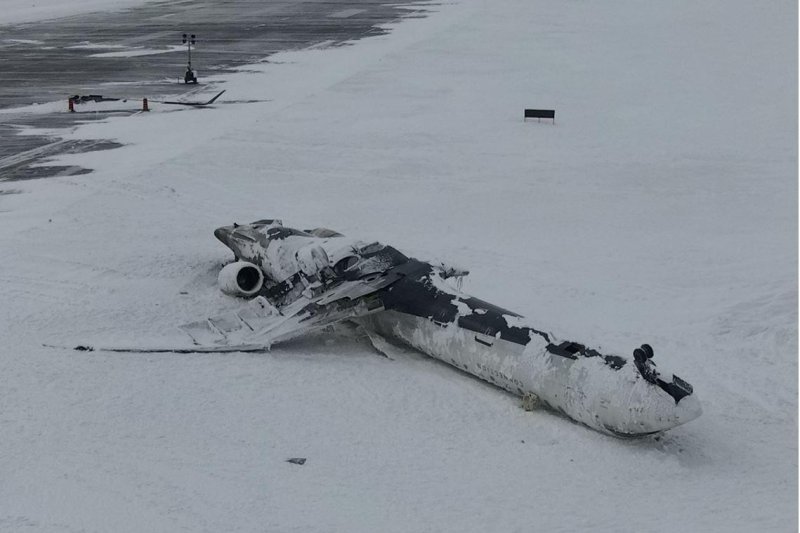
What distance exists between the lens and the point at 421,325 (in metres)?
19.9

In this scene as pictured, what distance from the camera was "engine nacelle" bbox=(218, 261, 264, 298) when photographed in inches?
904

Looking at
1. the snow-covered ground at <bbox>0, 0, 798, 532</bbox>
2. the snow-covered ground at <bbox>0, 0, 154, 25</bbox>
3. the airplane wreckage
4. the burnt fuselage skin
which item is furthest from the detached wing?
the snow-covered ground at <bbox>0, 0, 154, 25</bbox>

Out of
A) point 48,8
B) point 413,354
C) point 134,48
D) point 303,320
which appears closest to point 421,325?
point 413,354

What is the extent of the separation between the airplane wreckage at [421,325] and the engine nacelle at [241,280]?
3 cm

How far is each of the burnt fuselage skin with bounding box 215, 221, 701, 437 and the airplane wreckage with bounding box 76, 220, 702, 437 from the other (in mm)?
21

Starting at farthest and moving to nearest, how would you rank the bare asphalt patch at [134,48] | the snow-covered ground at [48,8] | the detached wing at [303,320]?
the snow-covered ground at [48,8], the bare asphalt patch at [134,48], the detached wing at [303,320]

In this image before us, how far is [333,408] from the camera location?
58.9ft

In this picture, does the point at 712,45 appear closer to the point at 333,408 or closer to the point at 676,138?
the point at 676,138

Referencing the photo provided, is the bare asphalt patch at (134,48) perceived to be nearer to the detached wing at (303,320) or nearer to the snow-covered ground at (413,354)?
the snow-covered ground at (413,354)

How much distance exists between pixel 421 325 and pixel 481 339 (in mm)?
1580

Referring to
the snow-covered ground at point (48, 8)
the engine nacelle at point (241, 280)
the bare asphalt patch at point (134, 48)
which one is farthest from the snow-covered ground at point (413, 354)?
the snow-covered ground at point (48, 8)

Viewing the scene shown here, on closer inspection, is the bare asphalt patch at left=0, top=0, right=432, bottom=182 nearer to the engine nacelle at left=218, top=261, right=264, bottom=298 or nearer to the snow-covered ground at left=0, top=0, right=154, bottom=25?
the snow-covered ground at left=0, top=0, right=154, bottom=25

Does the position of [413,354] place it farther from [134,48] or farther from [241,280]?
[134,48]

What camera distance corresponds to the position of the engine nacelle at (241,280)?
904 inches
